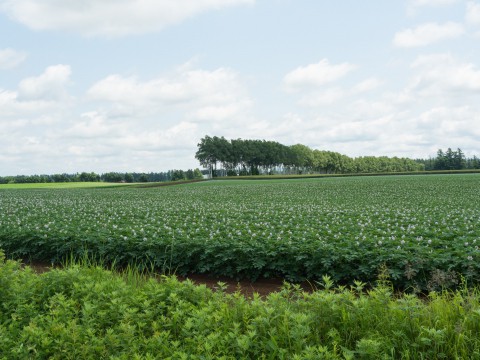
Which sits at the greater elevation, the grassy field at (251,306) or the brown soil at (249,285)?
the grassy field at (251,306)

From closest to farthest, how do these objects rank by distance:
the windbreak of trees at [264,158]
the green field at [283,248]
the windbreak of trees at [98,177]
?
1. the green field at [283,248]
2. the windbreak of trees at [98,177]
3. the windbreak of trees at [264,158]

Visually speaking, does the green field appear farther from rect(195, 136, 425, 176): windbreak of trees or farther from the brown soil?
rect(195, 136, 425, 176): windbreak of trees

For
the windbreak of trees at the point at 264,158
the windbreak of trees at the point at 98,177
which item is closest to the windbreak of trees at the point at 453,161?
the windbreak of trees at the point at 264,158

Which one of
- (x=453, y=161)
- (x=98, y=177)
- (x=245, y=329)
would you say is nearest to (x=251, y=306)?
(x=245, y=329)

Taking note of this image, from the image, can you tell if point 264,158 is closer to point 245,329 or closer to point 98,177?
point 98,177

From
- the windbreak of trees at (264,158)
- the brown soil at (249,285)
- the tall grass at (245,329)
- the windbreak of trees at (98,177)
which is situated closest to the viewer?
the tall grass at (245,329)

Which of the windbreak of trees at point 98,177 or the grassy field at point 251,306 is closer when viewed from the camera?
the grassy field at point 251,306

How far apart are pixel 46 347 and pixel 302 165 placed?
121654mm

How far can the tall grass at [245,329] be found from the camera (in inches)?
138

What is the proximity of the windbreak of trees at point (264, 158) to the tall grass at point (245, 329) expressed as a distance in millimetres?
86299

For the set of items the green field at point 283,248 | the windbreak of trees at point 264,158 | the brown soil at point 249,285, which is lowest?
the brown soil at point 249,285

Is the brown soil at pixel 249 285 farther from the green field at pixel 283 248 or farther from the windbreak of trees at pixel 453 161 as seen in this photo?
the windbreak of trees at pixel 453 161

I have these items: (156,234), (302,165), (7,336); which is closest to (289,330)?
(7,336)

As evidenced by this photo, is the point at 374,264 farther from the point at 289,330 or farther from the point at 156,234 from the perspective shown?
the point at 156,234
